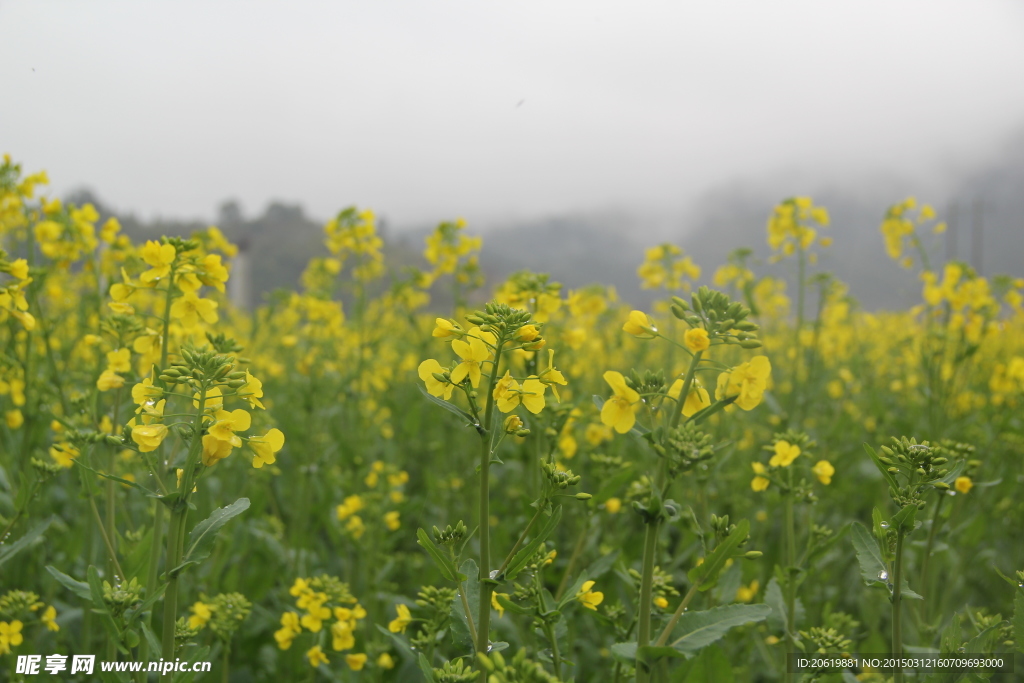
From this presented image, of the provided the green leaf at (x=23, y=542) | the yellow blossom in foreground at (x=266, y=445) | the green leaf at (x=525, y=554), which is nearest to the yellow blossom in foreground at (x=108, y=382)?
the green leaf at (x=23, y=542)

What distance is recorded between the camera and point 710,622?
1.36 meters

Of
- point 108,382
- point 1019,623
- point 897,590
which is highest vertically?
point 108,382

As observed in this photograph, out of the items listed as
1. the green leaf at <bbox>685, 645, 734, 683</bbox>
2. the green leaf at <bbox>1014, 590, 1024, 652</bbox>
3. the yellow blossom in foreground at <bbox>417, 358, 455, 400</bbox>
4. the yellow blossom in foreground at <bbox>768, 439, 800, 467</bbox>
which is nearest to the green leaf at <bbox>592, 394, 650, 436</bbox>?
the yellow blossom in foreground at <bbox>417, 358, 455, 400</bbox>

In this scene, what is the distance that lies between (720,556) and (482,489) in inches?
22.2

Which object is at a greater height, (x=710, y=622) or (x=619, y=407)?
(x=619, y=407)

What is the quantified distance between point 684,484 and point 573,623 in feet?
3.74

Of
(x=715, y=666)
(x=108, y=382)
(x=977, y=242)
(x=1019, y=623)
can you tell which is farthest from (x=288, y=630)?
(x=977, y=242)

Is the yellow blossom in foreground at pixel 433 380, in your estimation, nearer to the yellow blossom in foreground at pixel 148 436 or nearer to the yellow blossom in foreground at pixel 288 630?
the yellow blossom in foreground at pixel 148 436

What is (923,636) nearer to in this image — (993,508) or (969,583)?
(969,583)

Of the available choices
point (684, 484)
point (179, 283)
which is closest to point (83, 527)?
point (179, 283)

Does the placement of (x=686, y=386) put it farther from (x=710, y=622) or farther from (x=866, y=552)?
(x=866, y=552)

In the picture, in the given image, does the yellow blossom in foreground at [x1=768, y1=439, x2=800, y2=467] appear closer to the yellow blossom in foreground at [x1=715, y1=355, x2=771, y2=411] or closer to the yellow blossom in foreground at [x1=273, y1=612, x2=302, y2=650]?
the yellow blossom in foreground at [x1=715, y1=355, x2=771, y2=411]

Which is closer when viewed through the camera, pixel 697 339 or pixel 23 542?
pixel 697 339

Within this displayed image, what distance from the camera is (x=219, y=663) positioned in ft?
8.82
